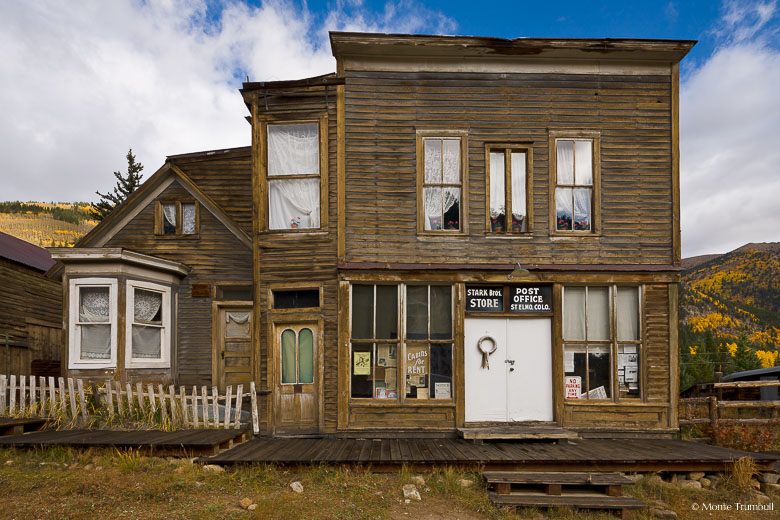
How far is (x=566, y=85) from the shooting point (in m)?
9.65

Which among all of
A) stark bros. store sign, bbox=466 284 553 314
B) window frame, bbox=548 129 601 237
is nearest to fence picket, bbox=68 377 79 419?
stark bros. store sign, bbox=466 284 553 314

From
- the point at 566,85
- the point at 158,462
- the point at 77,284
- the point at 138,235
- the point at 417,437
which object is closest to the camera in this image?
the point at 158,462

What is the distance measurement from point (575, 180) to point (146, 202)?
10.6 metres

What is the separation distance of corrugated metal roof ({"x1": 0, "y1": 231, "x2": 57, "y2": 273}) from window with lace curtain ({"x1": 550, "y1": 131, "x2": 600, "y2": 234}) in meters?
16.6

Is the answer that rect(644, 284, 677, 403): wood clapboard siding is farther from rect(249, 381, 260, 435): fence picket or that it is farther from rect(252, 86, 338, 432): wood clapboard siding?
rect(249, 381, 260, 435): fence picket

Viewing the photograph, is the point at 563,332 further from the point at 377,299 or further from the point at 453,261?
the point at 377,299

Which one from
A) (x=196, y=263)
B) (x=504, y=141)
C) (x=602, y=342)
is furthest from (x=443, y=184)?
(x=196, y=263)

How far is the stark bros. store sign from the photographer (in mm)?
9383

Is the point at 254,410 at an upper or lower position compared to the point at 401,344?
lower

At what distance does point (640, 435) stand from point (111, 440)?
9.54 metres

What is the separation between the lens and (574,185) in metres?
9.62

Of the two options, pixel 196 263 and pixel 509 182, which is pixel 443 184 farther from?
pixel 196 263

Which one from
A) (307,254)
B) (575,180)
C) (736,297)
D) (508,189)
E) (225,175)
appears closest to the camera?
(307,254)

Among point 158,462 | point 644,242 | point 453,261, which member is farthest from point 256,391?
point 644,242
